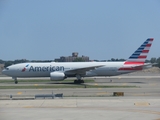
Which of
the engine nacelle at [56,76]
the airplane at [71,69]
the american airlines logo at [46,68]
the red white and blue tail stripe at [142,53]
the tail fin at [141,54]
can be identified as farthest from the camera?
the red white and blue tail stripe at [142,53]

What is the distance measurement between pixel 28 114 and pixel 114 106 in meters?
5.95

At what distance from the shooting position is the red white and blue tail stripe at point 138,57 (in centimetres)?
4884

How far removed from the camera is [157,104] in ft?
72.4

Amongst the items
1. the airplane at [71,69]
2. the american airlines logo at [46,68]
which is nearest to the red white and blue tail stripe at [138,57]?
the airplane at [71,69]

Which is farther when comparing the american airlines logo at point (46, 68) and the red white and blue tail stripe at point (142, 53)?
the red white and blue tail stripe at point (142, 53)

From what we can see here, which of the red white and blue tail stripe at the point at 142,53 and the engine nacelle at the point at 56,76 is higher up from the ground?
the red white and blue tail stripe at the point at 142,53

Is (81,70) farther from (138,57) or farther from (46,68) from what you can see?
(138,57)

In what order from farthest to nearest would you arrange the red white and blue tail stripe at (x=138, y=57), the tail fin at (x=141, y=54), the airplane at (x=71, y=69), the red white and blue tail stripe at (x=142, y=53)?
the red white and blue tail stripe at (x=142, y=53) < the tail fin at (x=141, y=54) < the red white and blue tail stripe at (x=138, y=57) < the airplane at (x=71, y=69)

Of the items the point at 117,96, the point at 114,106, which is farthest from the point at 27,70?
the point at 114,106

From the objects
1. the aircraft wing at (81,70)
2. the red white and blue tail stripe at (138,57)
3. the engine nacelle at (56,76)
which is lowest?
the engine nacelle at (56,76)

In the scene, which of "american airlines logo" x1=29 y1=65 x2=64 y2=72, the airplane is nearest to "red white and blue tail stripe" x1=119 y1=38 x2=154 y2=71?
the airplane

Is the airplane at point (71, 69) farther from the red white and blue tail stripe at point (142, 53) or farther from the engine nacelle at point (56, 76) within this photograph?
the engine nacelle at point (56, 76)

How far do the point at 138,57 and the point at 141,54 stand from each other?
0.68 meters

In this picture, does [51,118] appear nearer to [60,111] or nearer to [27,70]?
[60,111]
